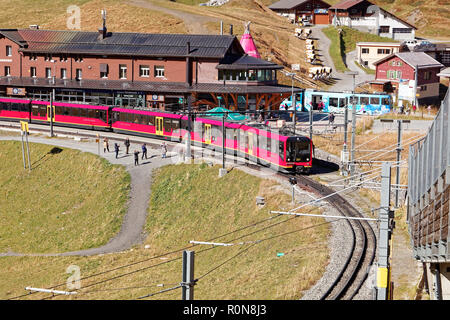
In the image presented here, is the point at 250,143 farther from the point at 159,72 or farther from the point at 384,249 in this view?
the point at 384,249

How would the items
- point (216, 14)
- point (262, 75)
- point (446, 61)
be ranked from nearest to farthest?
point (262, 75) → point (446, 61) → point (216, 14)

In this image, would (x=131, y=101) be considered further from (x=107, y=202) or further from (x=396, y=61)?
(x=396, y=61)

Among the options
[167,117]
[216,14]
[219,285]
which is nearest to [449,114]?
[219,285]

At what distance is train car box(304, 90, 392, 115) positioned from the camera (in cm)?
7112

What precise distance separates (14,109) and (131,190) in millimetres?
28548

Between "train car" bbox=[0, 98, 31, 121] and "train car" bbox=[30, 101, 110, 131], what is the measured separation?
745 mm

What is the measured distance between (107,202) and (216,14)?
230 ft

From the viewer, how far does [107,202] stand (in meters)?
46.9

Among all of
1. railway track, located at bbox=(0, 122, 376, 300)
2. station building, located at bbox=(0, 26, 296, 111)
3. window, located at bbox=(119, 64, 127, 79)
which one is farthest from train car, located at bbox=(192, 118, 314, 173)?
window, located at bbox=(119, 64, 127, 79)

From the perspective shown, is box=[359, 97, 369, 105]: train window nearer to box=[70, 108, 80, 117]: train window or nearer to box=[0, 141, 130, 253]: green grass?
box=[70, 108, 80, 117]: train window

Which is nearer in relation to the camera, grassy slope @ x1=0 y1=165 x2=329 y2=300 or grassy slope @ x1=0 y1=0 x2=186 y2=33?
grassy slope @ x1=0 y1=165 x2=329 y2=300

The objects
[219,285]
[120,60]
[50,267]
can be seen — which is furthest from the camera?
[120,60]

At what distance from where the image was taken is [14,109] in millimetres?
71438

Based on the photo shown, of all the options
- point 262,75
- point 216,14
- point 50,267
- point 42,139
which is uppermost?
point 216,14
